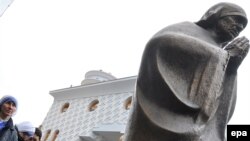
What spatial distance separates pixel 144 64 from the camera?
1861 mm

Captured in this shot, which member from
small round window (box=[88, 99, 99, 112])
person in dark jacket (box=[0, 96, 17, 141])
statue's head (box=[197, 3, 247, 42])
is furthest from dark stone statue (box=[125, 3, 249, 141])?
small round window (box=[88, 99, 99, 112])

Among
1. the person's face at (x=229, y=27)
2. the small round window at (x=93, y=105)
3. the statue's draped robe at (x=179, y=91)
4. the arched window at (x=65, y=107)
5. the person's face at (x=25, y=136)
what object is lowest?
the arched window at (x=65, y=107)

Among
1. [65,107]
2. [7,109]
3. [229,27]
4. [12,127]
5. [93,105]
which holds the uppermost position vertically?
[229,27]

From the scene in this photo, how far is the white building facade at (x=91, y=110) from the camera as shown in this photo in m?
18.9

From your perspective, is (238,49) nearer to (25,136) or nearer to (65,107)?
(25,136)

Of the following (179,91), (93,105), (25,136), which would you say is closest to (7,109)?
(25,136)

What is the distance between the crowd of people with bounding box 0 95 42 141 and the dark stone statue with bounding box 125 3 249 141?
1.33 metres

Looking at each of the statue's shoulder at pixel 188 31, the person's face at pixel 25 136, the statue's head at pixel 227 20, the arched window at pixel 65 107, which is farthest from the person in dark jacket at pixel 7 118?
the arched window at pixel 65 107

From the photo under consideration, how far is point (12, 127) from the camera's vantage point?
2.77 meters

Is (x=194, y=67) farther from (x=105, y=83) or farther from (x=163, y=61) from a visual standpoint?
(x=105, y=83)

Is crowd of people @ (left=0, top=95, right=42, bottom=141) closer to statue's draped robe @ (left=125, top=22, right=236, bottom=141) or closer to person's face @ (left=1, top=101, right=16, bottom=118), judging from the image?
person's face @ (left=1, top=101, right=16, bottom=118)

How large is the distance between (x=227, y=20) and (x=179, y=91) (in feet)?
1.95

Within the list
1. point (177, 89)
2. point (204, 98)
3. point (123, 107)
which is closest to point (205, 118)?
point (204, 98)

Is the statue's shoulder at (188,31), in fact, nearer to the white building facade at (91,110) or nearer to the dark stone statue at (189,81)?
the dark stone statue at (189,81)
